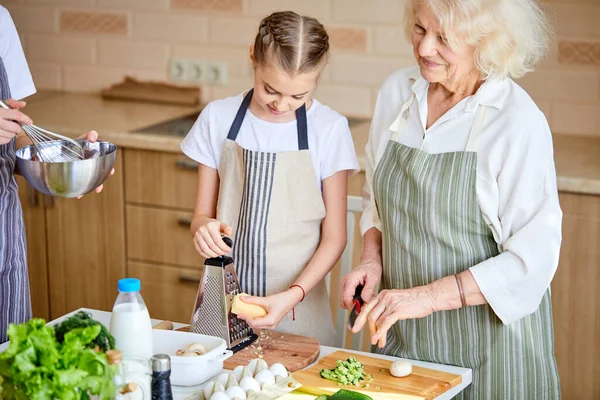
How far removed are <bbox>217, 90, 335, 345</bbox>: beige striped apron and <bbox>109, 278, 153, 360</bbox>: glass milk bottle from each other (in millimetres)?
624

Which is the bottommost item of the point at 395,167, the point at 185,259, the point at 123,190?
the point at 185,259

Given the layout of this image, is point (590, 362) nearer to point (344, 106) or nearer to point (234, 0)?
point (344, 106)

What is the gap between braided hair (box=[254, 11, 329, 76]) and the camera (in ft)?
6.20

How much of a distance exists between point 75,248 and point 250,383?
203 cm

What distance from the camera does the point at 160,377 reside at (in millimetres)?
1363

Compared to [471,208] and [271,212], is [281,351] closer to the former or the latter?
[271,212]

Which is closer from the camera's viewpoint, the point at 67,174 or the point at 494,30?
the point at 67,174

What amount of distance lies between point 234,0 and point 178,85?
0.43m

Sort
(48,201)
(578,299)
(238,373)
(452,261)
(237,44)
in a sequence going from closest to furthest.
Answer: (238,373) < (452,261) < (578,299) < (48,201) < (237,44)

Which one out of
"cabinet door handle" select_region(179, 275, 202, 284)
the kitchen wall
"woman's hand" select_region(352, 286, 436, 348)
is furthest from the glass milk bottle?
the kitchen wall

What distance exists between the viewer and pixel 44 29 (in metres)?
3.88

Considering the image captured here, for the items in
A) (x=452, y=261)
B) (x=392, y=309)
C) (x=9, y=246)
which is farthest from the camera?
(x=9, y=246)

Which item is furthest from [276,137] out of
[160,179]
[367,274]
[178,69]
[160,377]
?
[178,69]

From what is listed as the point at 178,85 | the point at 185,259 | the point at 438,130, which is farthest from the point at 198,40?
the point at 438,130
